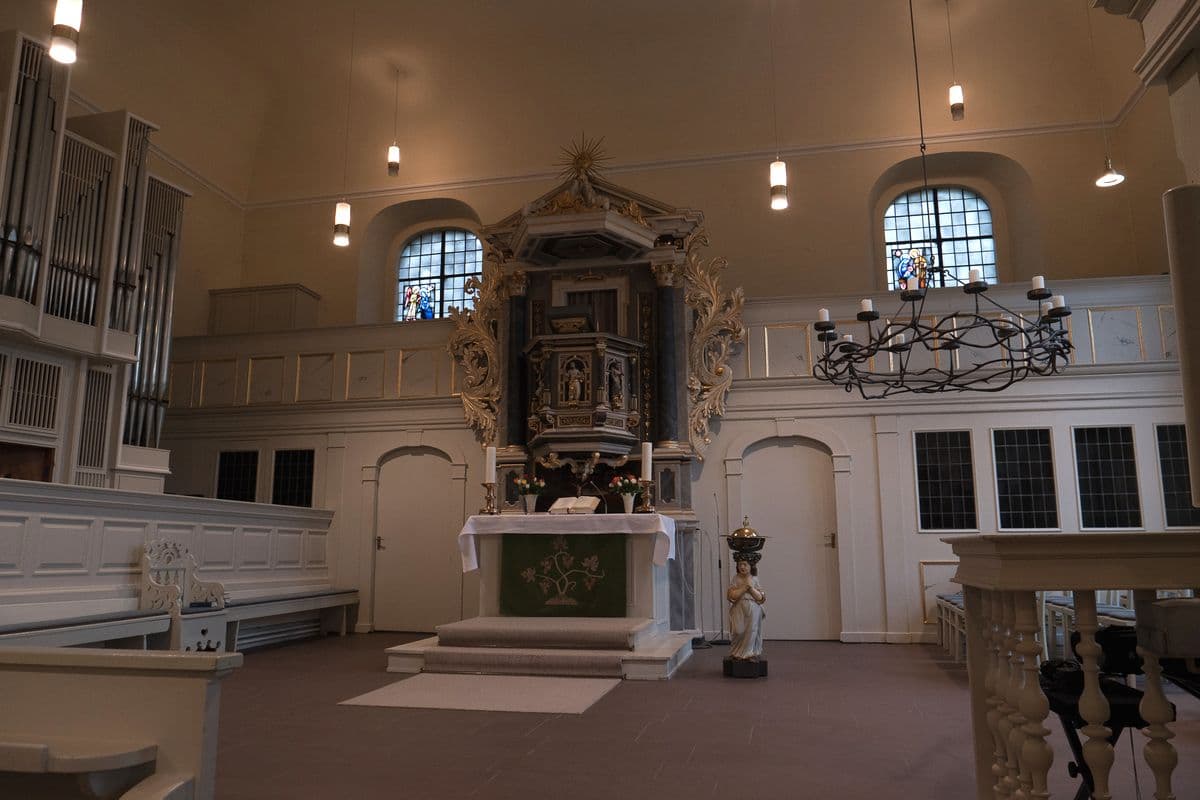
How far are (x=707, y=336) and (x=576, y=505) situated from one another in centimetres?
279

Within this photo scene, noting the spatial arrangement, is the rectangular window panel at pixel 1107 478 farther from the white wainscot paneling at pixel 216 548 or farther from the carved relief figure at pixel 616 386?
Result: the white wainscot paneling at pixel 216 548

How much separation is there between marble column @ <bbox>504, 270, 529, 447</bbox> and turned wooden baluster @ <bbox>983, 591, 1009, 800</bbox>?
25.9 ft

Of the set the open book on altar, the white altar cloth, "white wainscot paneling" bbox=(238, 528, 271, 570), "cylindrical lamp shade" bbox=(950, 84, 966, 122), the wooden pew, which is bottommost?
the wooden pew

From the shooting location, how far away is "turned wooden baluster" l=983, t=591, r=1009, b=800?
2553 millimetres

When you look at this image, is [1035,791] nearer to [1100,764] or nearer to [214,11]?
[1100,764]

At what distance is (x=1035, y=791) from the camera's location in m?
2.28

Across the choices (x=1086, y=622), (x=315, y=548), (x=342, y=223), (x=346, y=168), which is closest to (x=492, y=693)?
(x=1086, y=622)

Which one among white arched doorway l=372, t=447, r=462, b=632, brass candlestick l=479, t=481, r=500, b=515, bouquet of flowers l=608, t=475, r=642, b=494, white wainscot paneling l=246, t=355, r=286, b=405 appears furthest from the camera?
white wainscot paneling l=246, t=355, r=286, b=405

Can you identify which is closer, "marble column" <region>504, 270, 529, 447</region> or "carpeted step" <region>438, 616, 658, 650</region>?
"carpeted step" <region>438, 616, 658, 650</region>

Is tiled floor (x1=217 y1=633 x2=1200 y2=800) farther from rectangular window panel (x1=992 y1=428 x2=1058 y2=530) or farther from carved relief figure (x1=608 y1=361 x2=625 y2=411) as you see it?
carved relief figure (x1=608 y1=361 x2=625 y2=411)

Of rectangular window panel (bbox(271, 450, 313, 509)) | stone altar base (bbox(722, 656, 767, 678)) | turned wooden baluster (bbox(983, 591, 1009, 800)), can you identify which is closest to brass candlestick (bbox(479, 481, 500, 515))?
stone altar base (bbox(722, 656, 767, 678))

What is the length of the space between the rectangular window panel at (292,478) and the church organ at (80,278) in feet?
6.21

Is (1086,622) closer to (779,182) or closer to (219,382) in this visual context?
(779,182)

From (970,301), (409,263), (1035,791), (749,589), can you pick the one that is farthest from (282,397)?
(1035,791)
